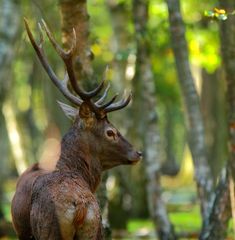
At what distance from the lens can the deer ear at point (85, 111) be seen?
31.3ft

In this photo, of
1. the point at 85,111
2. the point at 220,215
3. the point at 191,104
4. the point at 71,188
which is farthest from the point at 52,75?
the point at 191,104

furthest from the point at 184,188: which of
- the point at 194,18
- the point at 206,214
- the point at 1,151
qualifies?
the point at 206,214

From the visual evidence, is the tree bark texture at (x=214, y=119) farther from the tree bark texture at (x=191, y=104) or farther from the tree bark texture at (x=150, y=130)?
the tree bark texture at (x=191, y=104)

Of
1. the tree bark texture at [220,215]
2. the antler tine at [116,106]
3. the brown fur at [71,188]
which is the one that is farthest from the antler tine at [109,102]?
the tree bark texture at [220,215]

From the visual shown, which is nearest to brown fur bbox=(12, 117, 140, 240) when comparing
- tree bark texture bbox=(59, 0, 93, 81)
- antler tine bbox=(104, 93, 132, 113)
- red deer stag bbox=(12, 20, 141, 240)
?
red deer stag bbox=(12, 20, 141, 240)

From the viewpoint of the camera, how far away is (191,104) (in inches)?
522

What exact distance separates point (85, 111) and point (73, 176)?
898 millimetres

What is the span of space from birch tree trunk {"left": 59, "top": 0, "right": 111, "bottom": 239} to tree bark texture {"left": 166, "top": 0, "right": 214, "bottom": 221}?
2.29 meters

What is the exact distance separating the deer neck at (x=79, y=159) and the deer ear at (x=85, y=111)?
9.1 inches

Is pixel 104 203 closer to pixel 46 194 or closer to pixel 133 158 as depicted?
pixel 133 158

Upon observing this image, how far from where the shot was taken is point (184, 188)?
112 feet

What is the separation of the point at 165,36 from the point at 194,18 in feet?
13.3

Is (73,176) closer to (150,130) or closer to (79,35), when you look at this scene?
(79,35)

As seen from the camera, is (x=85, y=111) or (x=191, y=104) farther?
(x=191, y=104)
